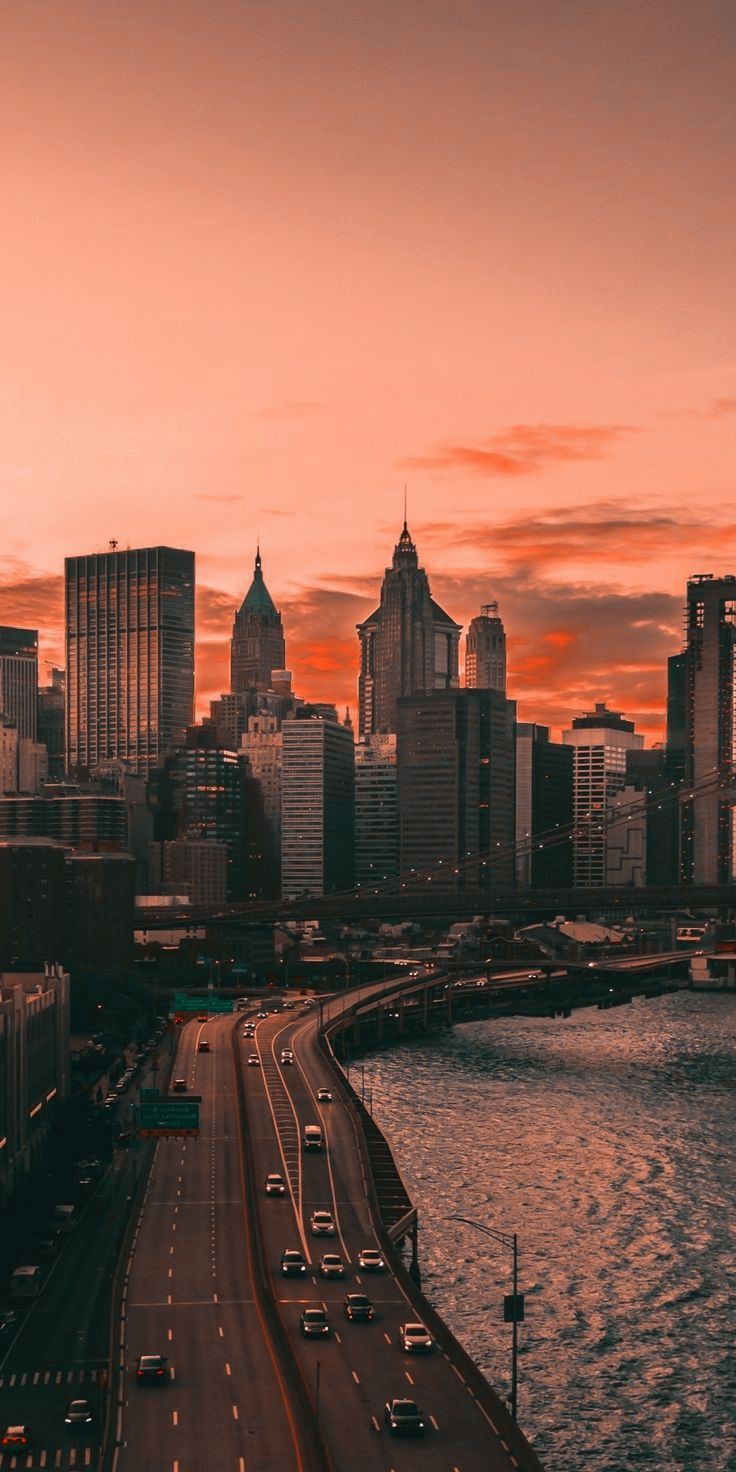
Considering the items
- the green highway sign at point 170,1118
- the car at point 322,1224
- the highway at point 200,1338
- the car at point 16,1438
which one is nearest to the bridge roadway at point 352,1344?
the car at point 322,1224

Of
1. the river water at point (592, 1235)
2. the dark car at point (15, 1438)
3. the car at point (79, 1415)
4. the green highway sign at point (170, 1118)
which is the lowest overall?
the river water at point (592, 1235)

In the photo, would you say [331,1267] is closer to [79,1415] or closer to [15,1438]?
[79,1415]

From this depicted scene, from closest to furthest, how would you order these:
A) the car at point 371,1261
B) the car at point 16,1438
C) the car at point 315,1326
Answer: the car at point 16,1438 → the car at point 315,1326 → the car at point 371,1261

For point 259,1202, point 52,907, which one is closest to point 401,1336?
point 259,1202

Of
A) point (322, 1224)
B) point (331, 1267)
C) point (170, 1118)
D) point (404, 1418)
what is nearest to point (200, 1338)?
point (331, 1267)

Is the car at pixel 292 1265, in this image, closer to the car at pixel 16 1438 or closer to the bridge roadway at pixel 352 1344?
the bridge roadway at pixel 352 1344

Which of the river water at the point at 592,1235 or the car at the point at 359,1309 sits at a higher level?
the car at the point at 359,1309

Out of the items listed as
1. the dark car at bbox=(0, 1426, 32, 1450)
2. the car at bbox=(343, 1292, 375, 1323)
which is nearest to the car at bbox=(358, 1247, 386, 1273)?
the car at bbox=(343, 1292, 375, 1323)

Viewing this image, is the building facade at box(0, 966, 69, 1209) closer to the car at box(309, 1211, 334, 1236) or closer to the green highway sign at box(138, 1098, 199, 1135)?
the green highway sign at box(138, 1098, 199, 1135)
